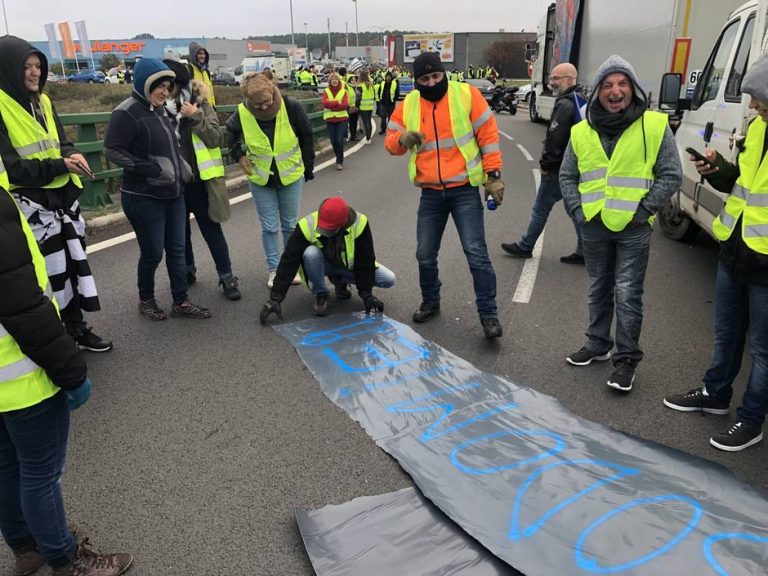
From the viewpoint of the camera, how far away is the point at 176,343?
4.60m

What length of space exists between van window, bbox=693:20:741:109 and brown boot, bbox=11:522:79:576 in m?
5.96

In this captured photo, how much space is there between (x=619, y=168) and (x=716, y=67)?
9.57 ft

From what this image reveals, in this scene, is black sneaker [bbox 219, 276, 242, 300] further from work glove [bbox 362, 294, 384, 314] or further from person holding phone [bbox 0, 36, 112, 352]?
person holding phone [bbox 0, 36, 112, 352]

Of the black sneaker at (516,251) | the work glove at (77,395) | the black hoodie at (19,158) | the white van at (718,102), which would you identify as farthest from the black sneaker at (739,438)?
the black hoodie at (19,158)

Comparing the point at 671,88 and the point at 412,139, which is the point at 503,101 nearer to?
the point at 671,88

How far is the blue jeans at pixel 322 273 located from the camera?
4.98 meters

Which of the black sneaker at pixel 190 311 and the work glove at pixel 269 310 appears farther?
the black sneaker at pixel 190 311

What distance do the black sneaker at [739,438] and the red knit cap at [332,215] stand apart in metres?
2.86

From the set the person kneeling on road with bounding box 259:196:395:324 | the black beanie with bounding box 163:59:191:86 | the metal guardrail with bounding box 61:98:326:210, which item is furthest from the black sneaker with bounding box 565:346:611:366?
the metal guardrail with bounding box 61:98:326:210

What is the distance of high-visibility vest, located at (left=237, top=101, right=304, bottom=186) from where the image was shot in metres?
5.30

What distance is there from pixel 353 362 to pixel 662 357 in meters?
2.16

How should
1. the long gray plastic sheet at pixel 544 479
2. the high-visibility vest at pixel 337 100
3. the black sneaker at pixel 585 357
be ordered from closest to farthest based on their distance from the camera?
the long gray plastic sheet at pixel 544 479 < the black sneaker at pixel 585 357 < the high-visibility vest at pixel 337 100

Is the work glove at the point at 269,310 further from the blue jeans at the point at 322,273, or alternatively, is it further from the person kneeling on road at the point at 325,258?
the blue jeans at the point at 322,273

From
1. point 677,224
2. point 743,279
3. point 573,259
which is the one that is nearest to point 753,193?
point 743,279
